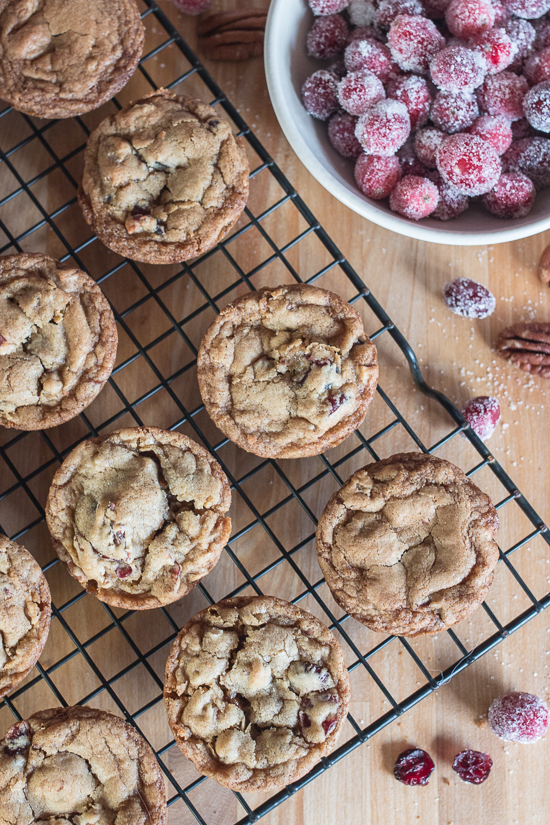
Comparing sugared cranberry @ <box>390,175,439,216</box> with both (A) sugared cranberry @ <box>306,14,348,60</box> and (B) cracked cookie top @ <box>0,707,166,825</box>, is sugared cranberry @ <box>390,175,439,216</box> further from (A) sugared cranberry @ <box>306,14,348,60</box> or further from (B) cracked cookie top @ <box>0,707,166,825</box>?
(B) cracked cookie top @ <box>0,707,166,825</box>

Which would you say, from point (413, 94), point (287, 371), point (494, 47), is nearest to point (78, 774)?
point (287, 371)

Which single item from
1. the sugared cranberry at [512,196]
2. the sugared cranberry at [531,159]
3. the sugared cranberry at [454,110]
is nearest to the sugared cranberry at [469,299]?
the sugared cranberry at [512,196]

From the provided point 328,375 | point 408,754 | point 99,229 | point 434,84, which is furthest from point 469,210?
point 408,754

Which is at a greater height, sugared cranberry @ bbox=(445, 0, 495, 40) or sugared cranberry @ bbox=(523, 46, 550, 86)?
sugared cranberry @ bbox=(445, 0, 495, 40)

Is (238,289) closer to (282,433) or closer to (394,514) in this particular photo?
(282,433)

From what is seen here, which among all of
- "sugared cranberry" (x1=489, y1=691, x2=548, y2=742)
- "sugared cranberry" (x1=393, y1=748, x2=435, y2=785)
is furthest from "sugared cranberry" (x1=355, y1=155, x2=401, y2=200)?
"sugared cranberry" (x1=393, y1=748, x2=435, y2=785)

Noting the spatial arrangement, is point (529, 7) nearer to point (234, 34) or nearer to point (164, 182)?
point (234, 34)
